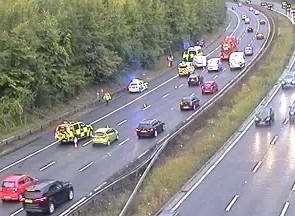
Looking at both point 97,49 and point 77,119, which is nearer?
point 77,119

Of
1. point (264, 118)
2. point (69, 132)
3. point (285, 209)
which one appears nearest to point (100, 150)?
point (69, 132)

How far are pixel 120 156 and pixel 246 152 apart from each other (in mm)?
7850

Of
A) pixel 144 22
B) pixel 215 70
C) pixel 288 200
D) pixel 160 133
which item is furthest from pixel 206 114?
pixel 144 22

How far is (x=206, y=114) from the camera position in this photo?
2110 inches

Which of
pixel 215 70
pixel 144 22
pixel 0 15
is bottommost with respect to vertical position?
pixel 215 70

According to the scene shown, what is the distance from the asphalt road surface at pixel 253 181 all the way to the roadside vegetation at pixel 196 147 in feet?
4.20

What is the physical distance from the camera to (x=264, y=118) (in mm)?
50625

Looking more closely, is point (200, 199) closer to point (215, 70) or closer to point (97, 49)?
point (97, 49)

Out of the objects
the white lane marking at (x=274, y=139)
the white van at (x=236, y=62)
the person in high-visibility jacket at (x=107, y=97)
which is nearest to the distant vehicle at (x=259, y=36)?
the white van at (x=236, y=62)

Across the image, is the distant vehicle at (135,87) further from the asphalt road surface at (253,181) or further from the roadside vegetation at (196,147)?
the asphalt road surface at (253,181)

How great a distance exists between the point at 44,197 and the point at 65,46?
102 ft

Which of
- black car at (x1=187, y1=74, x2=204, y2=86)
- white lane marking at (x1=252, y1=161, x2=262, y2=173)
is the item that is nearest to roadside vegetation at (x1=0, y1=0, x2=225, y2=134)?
black car at (x1=187, y1=74, x2=204, y2=86)

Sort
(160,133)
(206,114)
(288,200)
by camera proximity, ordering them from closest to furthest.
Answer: (288,200), (160,133), (206,114)

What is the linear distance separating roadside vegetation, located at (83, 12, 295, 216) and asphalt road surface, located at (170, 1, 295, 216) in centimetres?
128
